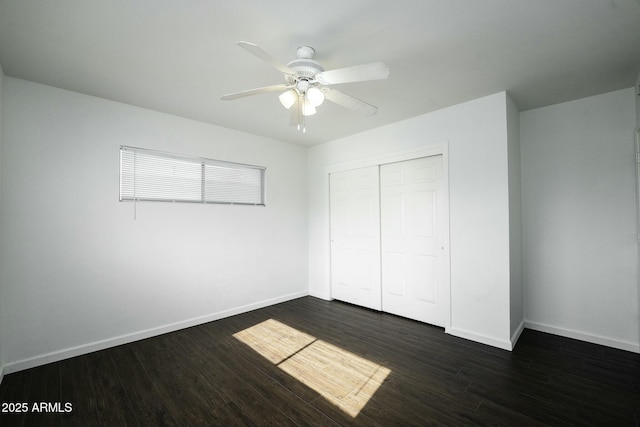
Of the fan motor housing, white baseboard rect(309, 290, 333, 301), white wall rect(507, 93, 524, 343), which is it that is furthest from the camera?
white baseboard rect(309, 290, 333, 301)

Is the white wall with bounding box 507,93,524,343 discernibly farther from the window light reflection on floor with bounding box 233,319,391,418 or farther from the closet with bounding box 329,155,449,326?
the window light reflection on floor with bounding box 233,319,391,418

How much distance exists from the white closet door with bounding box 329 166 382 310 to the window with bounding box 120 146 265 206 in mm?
1243

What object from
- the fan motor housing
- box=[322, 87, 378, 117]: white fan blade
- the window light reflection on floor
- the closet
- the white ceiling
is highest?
the white ceiling

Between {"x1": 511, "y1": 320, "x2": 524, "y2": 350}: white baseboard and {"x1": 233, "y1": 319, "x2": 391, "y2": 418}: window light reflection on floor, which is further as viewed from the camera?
{"x1": 511, "y1": 320, "x2": 524, "y2": 350}: white baseboard

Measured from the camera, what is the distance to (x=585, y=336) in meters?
2.97

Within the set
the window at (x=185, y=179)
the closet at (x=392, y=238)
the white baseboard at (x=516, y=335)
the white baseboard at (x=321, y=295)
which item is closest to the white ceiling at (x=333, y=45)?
the window at (x=185, y=179)

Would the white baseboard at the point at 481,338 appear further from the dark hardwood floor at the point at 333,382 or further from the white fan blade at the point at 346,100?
the white fan blade at the point at 346,100

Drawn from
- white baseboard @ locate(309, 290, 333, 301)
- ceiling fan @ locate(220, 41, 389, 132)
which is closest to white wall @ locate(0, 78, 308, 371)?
white baseboard @ locate(309, 290, 333, 301)

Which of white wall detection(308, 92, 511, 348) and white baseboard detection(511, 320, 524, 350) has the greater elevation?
white wall detection(308, 92, 511, 348)

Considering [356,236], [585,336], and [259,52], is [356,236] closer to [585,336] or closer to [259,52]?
[585,336]

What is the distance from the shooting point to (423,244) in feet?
11.6

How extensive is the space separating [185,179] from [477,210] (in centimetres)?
337

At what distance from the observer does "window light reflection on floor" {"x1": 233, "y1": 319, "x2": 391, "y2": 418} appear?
83.6 inches

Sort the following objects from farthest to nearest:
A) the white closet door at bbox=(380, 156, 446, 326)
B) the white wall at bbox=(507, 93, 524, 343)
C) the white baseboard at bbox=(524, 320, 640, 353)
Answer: the white closet door at bbox=(380, 156, 446, 326), the white wall at bbox=(507, 93, 524, 343), the white baseboard at bbox=(524, 320, 640, 353)
